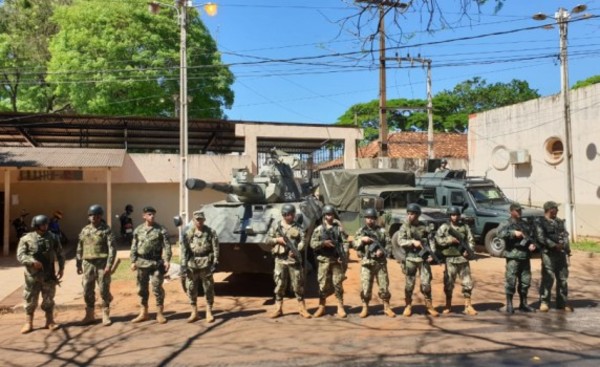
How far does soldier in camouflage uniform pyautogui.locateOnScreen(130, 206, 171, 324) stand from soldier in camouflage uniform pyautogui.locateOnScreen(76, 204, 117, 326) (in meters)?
0.34

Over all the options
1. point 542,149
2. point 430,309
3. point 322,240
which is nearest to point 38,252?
point 322,240

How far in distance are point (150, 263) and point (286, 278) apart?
1943 mm

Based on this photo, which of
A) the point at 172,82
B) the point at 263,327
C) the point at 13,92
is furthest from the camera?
the point at 13,92

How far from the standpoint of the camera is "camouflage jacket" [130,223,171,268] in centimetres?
722

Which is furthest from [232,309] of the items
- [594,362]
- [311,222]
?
[594,362]

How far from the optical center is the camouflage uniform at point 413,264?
7.27 m

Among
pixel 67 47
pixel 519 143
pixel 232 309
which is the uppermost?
pixel 67 47

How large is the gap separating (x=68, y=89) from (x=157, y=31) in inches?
182

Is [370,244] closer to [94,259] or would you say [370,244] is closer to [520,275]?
[520,275]

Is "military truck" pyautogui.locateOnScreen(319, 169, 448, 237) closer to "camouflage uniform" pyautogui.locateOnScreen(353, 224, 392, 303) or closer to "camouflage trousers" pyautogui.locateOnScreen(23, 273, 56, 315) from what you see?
"camouflage uniform" pyautogui.locateOnScreen(353, 224, 392, 303)

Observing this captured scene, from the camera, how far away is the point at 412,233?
292 inches

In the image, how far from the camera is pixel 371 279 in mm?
7336

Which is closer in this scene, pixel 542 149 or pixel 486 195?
pixel 486 195

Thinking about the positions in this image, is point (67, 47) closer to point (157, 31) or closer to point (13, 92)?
point (157, 31)
